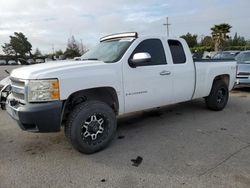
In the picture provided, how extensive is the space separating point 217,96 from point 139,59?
125 inches

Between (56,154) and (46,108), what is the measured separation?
3.03ft

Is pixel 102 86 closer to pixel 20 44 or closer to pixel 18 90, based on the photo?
pixel 18 90

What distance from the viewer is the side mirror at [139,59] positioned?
4.27 meters

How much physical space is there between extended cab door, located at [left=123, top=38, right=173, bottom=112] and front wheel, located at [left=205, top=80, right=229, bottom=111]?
181 centimetres

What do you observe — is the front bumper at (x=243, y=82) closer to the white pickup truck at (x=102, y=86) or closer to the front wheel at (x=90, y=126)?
the white pickup truck at (x=102, y=86)

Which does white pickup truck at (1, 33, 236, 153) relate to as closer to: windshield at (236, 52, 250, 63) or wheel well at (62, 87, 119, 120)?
wheel well at (62, 87, 119, 120)

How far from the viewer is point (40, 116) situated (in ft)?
11.7

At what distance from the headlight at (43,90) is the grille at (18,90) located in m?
0.23

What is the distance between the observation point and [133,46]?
4.66 meters

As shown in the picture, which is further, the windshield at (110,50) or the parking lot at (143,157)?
the windshield at (110,50)

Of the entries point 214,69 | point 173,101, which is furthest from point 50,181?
point 214,69

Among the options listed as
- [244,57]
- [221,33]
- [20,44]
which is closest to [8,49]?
[20,44]

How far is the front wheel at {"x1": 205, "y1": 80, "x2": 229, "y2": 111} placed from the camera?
6.48 m

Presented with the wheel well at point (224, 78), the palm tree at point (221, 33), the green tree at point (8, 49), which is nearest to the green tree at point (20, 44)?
the green tree at point (8, 49)
